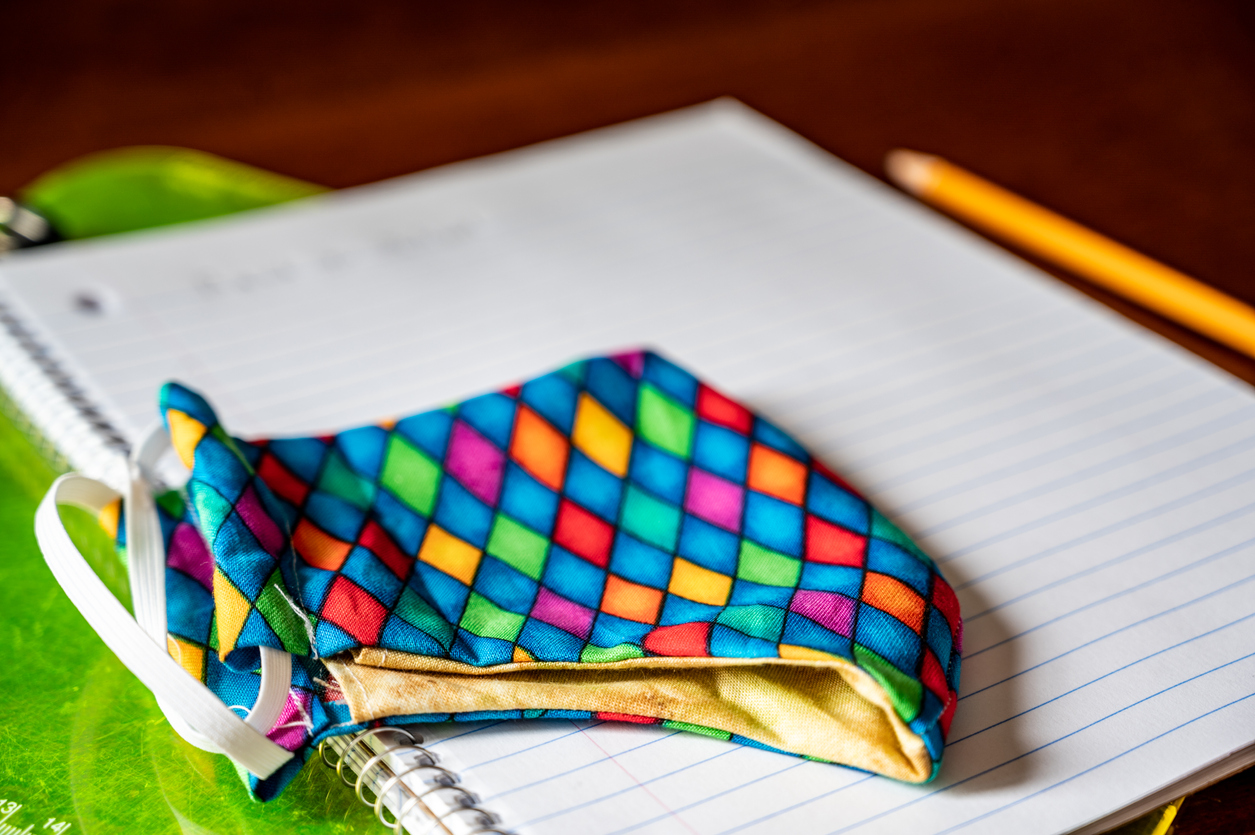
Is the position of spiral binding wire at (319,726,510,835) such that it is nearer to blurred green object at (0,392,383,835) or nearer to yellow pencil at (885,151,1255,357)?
blurred green object at (0,392,383,835)

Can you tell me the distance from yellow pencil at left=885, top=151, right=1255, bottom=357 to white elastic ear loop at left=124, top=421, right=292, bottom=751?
1.62 ft

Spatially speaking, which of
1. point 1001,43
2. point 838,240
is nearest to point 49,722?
point 838,240

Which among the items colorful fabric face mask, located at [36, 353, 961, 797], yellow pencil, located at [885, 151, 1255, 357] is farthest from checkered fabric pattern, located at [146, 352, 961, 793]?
yellow pencil, located at [885, 151, 1255, 357]

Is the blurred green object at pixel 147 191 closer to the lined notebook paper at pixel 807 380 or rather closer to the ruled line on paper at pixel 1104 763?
the lined notebook paper at pixel 807 380

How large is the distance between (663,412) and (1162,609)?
0.64 feet

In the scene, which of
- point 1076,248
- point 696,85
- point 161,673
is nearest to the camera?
point 161,673

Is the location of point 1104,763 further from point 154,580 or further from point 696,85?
point 696,85

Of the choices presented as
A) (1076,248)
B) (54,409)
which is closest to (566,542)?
(54,409)

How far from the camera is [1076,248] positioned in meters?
0.66

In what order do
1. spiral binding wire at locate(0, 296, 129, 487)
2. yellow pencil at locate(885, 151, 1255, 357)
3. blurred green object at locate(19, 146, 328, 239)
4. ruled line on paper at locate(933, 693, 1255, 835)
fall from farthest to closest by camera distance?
blurred green object at locate(19, 146, 328, 239)
yellow pencil at locate(885, 151, 1255, 357)
spiral binding wire at locate(0, 296, 129, 487)
ruled line on paper at locate(933, 693, 1255, 835)

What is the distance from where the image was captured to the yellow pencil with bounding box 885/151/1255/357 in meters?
0.60

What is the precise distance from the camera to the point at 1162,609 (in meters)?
0.40

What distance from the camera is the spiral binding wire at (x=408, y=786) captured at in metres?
0.33

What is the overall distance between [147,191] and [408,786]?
1.82ft
